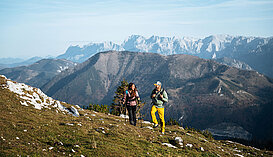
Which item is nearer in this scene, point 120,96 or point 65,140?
point 65,140

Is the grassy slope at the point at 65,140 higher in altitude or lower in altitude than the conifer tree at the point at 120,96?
higher

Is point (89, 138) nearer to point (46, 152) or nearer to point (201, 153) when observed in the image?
point (46, 152)

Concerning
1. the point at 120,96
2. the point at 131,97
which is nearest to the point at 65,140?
the point at 131,97

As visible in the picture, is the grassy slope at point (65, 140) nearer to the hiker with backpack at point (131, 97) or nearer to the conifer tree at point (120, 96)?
the hiker with backpack at point (131, 97)

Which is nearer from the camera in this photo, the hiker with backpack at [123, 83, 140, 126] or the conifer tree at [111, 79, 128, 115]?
the hiker with backpack at [123, 83, 140, 126]

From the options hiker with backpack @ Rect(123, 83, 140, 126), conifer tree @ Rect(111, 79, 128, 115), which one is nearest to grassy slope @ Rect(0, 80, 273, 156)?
hiker with backpack @ Rect(123, 83, 140, 126)


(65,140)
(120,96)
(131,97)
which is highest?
(131,97)

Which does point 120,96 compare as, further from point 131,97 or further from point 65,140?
point 65,140

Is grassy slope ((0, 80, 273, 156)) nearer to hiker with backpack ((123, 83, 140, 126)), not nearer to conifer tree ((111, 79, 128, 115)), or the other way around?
hiker with backpack ((123, 83, 140, 126))

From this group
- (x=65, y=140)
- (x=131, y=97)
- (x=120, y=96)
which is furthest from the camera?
(x=120, y=96)

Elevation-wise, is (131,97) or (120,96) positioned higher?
(131,97)

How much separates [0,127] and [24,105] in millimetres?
8682

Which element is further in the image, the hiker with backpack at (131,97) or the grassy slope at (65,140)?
the hiker with backpack at (131,97)

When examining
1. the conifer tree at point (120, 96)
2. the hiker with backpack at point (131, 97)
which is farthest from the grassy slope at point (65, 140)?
the conifer tree at point (120, 96)
